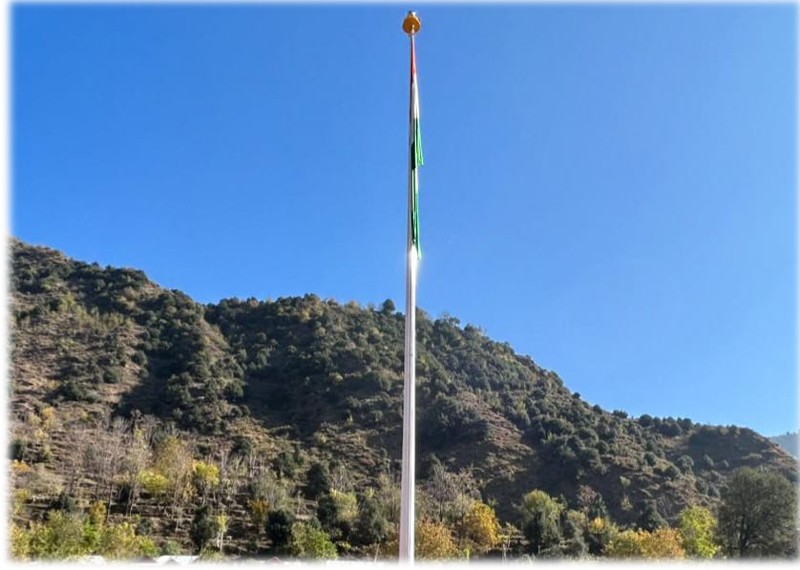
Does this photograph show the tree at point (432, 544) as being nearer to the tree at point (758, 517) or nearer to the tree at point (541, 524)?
the tree at point (541, 524)

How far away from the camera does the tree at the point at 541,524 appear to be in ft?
112

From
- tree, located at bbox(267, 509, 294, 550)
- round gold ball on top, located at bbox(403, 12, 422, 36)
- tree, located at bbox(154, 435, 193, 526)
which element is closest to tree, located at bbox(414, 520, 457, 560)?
tree, located at bbox(267, 509, 294, 550)

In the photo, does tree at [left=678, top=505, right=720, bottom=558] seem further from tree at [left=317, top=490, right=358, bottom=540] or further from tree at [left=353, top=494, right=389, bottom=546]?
tree at [left=317, top=490, right=358, bottom=540]

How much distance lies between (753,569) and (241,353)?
151 ft

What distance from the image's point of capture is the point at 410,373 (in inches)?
256

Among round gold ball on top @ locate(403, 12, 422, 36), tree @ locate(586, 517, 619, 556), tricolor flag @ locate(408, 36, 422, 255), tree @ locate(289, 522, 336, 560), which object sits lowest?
tree @ locate(586, 517, 619, 556)

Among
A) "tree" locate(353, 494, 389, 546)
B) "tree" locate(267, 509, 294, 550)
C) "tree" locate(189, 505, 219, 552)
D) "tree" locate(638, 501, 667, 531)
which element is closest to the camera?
"tree" locate(189, 505, 219, 552)

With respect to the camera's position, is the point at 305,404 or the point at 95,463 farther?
the point at 305,404

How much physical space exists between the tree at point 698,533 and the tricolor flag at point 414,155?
27.8 meters

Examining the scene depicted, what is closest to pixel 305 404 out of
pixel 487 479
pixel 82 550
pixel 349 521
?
pixel 487 479

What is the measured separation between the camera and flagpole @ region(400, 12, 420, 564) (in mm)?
6004

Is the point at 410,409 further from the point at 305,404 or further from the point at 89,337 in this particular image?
the point at 89,337

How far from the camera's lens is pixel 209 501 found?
121 ft

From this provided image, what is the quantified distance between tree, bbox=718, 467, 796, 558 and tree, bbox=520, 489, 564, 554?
24.8 feet
